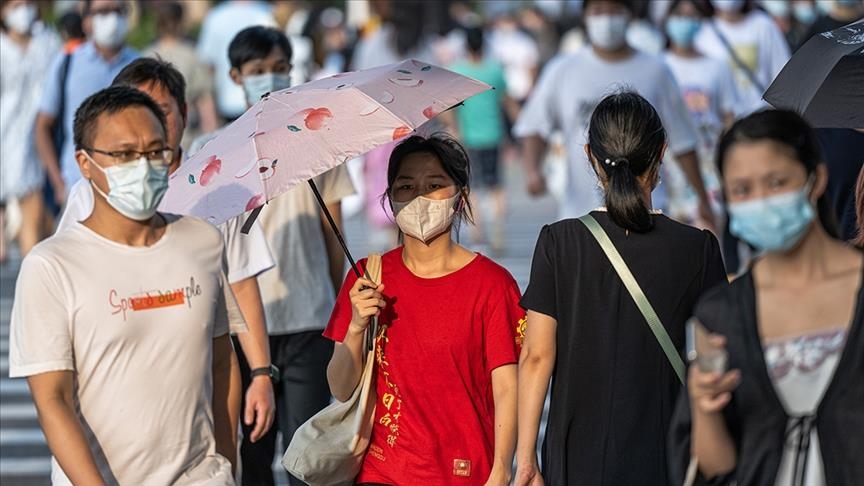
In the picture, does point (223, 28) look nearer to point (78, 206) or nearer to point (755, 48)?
point (755, 48)

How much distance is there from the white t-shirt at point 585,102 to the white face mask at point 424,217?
3.51 meters

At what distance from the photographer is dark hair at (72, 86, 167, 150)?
487 centimetres

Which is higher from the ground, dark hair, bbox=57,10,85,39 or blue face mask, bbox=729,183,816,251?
dark hair, bbox=57,10,85,39

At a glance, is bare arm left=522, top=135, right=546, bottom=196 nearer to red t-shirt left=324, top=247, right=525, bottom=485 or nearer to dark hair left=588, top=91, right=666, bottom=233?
red t-shirt left=324, top=247, right=525, bottom=485

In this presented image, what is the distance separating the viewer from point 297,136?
5.31m

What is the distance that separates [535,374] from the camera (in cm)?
491

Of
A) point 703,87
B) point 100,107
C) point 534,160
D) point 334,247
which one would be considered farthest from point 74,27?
point 100,107

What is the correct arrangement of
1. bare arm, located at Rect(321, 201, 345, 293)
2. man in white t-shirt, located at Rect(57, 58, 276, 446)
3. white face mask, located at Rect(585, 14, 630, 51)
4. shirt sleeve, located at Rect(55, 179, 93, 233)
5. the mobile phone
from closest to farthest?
the mobile phone < shirt sleeve, located at Rect(55, 179, 93, 233) < man in white t-shirt, located at Rect(57, 58, 276, 446) < bare arm, located at Rect(321, 201, 345, 293) < white face mask, located at Rect(585, 14, 630, 51)

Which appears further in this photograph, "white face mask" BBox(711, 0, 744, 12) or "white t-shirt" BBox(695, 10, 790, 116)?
"white face mask" BBox(711, 0, 744, 12)

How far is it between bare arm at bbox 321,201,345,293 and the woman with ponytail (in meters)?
2.07

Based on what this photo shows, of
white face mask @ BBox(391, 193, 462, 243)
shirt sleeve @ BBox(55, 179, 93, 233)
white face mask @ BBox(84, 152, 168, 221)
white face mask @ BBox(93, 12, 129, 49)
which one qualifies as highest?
white face mask @ BBox(93, 12, 129, 49)

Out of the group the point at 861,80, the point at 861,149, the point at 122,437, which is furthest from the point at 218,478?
the point at 861,149

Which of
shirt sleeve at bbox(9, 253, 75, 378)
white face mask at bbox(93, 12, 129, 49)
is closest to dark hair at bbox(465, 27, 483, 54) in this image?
white face mask at bbox(93, 12, 129, 49)

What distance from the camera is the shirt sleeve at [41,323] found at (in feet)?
15.1
